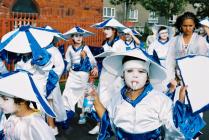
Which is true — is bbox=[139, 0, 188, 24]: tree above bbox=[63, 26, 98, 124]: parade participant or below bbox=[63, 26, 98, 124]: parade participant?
above

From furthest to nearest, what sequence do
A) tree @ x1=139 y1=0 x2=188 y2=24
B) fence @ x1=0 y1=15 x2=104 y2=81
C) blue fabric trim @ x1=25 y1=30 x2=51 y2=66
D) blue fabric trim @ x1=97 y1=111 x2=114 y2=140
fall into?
tree @ x1=139 y1=0 x2=188 y2=24
fence @ x1=0 y1=15 x2=104 y2=81
blue fabric trim @ x1=25 y1=30 x2=51 y2=66
blue fabric trim @ x1=97 y1=111 x2=114 y2=140

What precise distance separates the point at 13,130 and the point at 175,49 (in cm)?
328

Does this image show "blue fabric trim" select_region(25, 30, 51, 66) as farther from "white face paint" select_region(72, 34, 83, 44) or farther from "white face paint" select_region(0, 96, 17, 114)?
"white face paint" select_region(0, 96, 17, 114)

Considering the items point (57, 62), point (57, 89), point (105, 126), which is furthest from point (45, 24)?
point (105, 126)

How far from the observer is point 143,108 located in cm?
393

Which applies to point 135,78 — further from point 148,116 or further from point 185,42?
point 185,42

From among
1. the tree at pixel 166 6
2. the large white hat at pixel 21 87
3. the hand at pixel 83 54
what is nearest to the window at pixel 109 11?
the tree at pixel 166 6

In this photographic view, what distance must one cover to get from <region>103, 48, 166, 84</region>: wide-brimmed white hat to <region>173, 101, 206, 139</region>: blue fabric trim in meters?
0.43

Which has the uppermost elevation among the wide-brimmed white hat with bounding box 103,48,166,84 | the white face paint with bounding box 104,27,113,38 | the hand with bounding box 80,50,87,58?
the white face paint with bounding box 104,27,113,38

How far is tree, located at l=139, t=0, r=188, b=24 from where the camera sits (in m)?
32.8

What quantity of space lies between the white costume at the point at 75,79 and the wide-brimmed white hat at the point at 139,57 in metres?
4.10

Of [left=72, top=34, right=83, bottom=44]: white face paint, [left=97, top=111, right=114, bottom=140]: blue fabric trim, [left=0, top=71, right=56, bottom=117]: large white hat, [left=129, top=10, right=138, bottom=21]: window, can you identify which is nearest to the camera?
[left=0, top=71, right=56, bottom=117]: large white hat

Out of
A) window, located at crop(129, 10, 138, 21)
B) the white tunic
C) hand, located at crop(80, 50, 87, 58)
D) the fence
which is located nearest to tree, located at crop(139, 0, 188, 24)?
window, located at crop(129, 10, 138, 21)

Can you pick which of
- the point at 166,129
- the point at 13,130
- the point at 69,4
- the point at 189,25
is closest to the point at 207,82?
the point at 166,129
